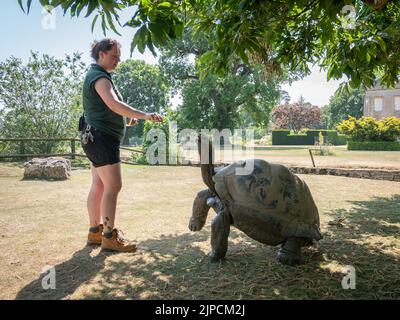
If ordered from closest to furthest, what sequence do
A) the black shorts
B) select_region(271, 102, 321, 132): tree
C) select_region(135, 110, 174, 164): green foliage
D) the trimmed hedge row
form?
1. the black shorts
2. select_region(135, 110, 174, 164): green foliage
3. the trimmed hedge row
4. select_region(271, 102, 321, 132): tree

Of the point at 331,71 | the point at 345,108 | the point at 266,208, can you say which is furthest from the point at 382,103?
the point at 266,208

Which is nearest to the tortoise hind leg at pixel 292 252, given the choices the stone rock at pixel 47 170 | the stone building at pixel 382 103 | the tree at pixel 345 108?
the stone rock at pixel 47 170

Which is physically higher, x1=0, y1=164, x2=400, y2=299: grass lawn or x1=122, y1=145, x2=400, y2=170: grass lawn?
x1=122, y1=145, x2=400, y2=170: grass lawn

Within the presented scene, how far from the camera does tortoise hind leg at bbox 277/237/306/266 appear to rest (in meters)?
3.44

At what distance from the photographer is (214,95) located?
36.1 m

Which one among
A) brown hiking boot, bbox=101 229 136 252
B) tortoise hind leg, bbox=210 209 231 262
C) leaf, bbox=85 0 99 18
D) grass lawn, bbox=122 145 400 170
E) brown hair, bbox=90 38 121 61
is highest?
brown hair, bbox=90 38 121 61

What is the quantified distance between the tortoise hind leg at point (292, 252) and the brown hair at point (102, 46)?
284cm

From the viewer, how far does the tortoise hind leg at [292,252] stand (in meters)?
3.44

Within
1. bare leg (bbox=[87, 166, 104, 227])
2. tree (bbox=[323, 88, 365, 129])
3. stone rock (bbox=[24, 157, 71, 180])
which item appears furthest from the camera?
tree (bbox=[323, 88, 365, 129])

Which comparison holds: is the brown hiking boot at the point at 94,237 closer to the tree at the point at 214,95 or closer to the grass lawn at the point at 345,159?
the grass lawn at the point at 345,159

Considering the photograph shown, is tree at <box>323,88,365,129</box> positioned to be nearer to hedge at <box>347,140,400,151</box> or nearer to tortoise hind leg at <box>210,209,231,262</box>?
hedge at <box>347,140,400,151</box>

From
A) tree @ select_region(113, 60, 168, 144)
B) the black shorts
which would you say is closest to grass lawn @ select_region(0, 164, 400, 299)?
the black shorts

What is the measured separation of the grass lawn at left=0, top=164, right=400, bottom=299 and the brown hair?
2266 mm
